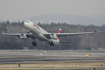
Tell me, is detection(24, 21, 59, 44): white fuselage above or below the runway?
A: above

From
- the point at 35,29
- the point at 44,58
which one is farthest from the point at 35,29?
the point at 44,58

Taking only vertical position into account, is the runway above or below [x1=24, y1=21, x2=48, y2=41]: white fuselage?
below

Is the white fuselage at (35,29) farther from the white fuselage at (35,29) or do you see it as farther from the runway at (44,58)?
the runway at (44,58)

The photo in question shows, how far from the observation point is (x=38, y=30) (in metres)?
59.8

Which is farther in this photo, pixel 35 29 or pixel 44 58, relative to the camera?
pixel 35 29

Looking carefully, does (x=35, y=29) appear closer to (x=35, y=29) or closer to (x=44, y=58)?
(x=35, y=29)

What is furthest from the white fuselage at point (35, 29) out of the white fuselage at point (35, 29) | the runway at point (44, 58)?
the runway at point (44, 58)

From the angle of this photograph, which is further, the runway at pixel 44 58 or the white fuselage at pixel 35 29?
the white fuselage at pixel 35 29

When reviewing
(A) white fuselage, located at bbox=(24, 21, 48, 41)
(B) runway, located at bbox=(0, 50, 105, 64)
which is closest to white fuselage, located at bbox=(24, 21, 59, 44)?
(A) white fuselage, located at bbox=(24, 21, 48, 41)

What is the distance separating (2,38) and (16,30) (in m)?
18.1

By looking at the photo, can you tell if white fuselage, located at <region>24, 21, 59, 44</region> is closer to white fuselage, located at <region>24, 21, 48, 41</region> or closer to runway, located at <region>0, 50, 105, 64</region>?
white fuselage, located at <region>24, 21, 48, 41</region>

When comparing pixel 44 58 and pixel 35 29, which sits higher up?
pixel 35 29

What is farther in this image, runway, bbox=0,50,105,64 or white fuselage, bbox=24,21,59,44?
white fuselage, bbox=24,21,59,44

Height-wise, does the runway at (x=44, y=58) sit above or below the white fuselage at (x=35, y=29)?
below
